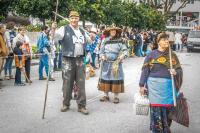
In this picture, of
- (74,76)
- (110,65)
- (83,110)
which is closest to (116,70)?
(110,65)

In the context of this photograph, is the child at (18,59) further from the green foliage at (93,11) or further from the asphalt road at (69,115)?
the green foliage at (93,11)

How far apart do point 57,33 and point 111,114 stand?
1916 millimetres

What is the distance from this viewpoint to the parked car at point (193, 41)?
3719 centimetres

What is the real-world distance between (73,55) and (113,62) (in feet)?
5.83

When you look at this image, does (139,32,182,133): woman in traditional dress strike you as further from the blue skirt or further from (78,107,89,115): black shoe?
(78,107,89,115): black shoe

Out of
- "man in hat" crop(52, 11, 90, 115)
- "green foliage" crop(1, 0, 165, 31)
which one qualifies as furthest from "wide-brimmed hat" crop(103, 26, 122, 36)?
"green foliage" crop(1, 0, 165, 31)

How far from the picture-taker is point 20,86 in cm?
1308

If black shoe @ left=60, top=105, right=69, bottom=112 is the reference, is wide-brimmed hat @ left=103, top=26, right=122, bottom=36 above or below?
above

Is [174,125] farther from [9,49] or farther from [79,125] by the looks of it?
[9,49]

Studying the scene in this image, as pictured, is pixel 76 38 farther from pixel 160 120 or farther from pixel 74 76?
pixel 160 120

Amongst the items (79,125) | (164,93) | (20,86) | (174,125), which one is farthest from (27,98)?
(164,93)

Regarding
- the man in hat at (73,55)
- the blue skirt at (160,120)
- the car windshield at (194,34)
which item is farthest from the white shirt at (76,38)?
the car windshield at (194,34)

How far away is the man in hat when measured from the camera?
357 inches

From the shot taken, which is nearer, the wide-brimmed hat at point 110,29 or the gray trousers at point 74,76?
the gray trousers at point 74,76
